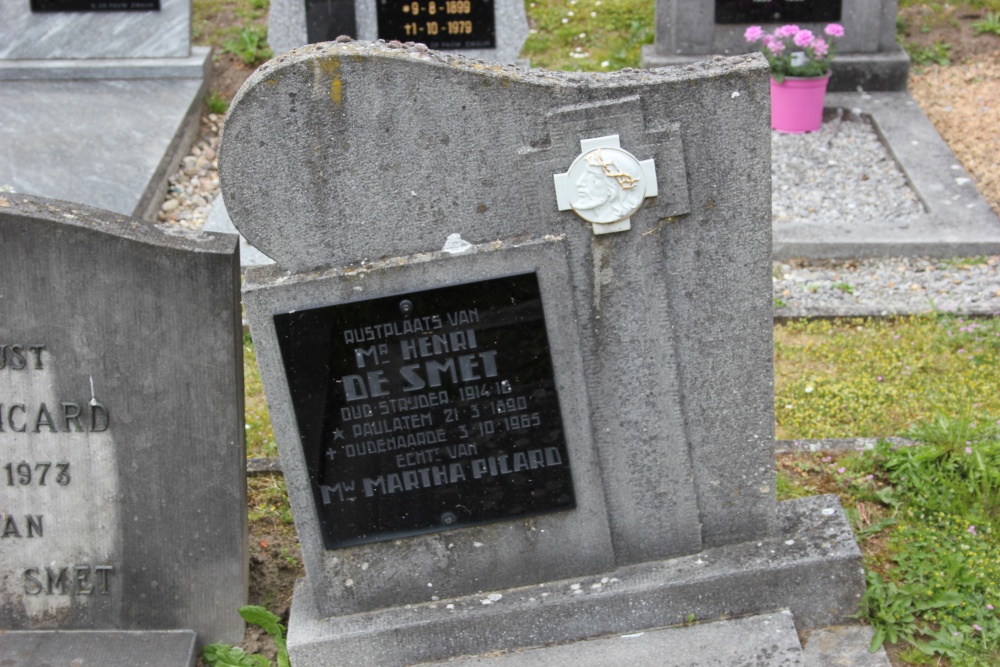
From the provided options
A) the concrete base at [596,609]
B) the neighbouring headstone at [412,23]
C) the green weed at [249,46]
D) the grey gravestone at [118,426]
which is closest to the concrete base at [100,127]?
the green weed at [249,46]

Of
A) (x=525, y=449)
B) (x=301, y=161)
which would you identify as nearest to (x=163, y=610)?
(x=525, y=449)

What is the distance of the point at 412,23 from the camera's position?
23.3ft

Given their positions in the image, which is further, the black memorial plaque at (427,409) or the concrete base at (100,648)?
the concrete base at (100,648)

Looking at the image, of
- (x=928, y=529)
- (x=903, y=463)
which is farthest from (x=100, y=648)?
(x=903, y=463)

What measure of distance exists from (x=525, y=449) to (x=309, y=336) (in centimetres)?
65

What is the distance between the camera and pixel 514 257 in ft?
9.62

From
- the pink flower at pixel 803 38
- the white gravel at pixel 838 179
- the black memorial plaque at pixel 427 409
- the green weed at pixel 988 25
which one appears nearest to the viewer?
the black memorial plaque at pixel 427 409

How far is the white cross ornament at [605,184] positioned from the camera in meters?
2.88

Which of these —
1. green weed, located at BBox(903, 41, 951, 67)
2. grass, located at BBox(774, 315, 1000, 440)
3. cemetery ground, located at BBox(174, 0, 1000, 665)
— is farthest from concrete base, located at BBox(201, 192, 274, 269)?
green weed, located at BBox(903, 41, 951, 67)

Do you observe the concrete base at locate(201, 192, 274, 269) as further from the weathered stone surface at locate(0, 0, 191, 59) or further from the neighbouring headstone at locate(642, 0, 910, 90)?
the neighbouring headstone at locate(642, 0, 910, 90)

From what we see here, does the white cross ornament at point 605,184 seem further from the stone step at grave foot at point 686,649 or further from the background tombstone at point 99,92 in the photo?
the background tombstone at point 99,92

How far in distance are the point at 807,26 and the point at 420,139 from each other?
6.06 meters

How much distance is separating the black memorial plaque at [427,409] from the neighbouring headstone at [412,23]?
4.37 m

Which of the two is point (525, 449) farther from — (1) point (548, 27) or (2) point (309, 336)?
(1) point (548, 27)
